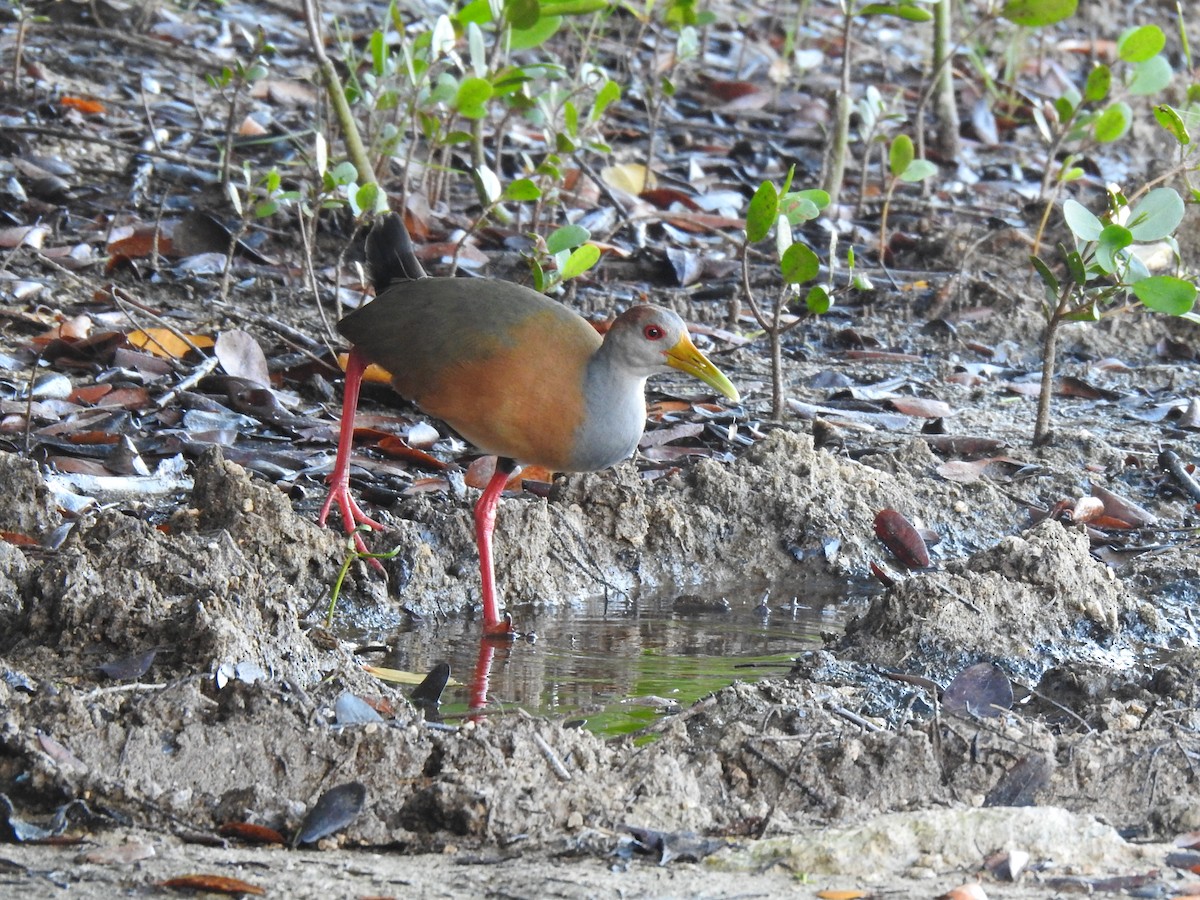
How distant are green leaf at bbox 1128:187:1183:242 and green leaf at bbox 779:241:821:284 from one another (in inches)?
41.1

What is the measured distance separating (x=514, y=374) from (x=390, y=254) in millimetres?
1047

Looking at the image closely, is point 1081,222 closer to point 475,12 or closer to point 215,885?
point 475,12

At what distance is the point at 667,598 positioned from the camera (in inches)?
204

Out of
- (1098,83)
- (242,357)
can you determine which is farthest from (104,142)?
(1098,83)

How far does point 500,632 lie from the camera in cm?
470

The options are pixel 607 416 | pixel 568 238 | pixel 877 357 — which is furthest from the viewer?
pixel 877 357

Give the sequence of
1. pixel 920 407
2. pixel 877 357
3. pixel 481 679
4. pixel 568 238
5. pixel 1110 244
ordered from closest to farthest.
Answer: pixel 481 679
pixel 1110 244
pixel 568 238
pixel 920 407
pixel 877 357

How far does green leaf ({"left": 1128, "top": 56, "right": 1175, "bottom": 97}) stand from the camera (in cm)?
786

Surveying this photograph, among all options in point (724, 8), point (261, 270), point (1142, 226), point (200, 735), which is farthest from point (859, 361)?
point (724, 8)

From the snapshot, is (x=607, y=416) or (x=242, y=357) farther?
(x=242, y=357)

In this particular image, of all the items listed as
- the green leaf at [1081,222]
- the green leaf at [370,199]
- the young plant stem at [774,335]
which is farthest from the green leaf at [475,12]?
the green leaf at [1081,222]

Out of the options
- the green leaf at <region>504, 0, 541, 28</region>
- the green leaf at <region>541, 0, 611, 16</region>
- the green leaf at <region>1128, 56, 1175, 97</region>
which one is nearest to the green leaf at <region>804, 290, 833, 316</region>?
the green leaf at <region>504, 0, 541, 28</region>

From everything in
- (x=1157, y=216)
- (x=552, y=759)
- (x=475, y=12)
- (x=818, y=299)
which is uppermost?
(x=475, y=12)

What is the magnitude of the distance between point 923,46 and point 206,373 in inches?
342
